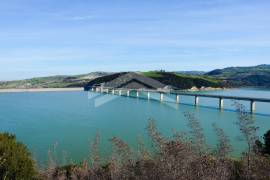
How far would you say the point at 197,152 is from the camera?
7.46 meters

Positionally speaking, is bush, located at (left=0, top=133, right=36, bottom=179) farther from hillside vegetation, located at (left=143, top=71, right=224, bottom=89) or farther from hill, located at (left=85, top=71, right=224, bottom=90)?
hillside vegetation, located at (left=143, top=71, right=224, bottom=89)

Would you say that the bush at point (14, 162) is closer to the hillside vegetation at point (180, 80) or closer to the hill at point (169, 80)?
the hill at point (169, 80)

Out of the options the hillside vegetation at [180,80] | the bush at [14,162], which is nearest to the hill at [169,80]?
the hillside vegetation at [180,80]

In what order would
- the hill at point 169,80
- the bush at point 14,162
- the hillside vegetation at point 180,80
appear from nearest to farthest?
the bush at point 14,162, the hill at point 169,80, the hillside vegetation at point 180,80

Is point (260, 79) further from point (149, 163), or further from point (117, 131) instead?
point (149, 163)

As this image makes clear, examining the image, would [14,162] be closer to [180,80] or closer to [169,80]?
[169,80]

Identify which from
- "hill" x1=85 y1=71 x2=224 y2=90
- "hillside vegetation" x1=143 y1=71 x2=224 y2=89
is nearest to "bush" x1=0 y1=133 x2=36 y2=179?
"hill" x1=85 y1=71 x2=224 y2=90

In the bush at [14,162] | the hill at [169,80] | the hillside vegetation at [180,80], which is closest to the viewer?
the bush at [14,162]

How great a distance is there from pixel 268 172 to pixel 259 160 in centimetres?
35

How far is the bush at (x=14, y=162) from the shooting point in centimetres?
1056

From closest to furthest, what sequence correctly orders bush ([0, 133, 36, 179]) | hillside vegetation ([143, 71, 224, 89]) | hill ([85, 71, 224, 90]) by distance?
1. bush ([0, 133, 36, 179])
2. hill ([85, 71, 224, 90])
3. hillside vegetation ([143, 71, 224, 89])

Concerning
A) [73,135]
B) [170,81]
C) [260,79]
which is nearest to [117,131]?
[73,135]

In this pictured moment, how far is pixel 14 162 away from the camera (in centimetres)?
1071

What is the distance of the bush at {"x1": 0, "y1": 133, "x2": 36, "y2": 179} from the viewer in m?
10.6
